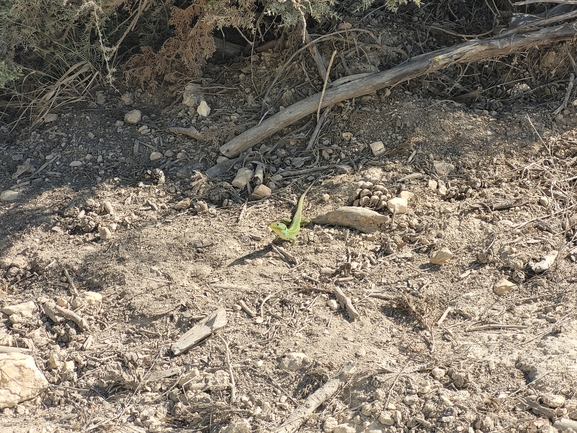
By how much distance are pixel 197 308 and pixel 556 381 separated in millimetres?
1658

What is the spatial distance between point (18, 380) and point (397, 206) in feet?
6.82

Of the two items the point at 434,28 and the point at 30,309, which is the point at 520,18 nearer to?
the point at 434,28

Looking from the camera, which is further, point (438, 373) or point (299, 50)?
point (299, 50)

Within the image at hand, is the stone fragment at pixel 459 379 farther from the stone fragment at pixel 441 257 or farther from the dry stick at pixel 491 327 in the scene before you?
the stone fragment at pixel 441 257

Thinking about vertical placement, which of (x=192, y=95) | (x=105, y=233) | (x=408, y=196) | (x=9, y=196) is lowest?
(x=408, y=196)

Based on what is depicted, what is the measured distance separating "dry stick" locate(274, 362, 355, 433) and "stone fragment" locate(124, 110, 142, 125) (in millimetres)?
2315

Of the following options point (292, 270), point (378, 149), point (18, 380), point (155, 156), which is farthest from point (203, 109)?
point (18, 380)

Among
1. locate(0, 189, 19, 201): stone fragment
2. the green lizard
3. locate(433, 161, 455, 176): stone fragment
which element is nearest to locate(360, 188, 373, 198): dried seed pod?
the green lizard

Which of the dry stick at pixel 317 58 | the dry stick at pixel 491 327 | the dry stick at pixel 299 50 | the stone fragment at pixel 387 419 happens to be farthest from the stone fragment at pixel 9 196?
the dry stick at pixel 491 327

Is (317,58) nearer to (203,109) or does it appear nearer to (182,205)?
(203,109)

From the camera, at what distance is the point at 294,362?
10.6 feet

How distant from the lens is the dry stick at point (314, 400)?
9.96 feet

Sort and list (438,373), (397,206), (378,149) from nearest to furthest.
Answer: (438,373)
(397,206)
(378,149)

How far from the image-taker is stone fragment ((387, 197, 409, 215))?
3.92 m
